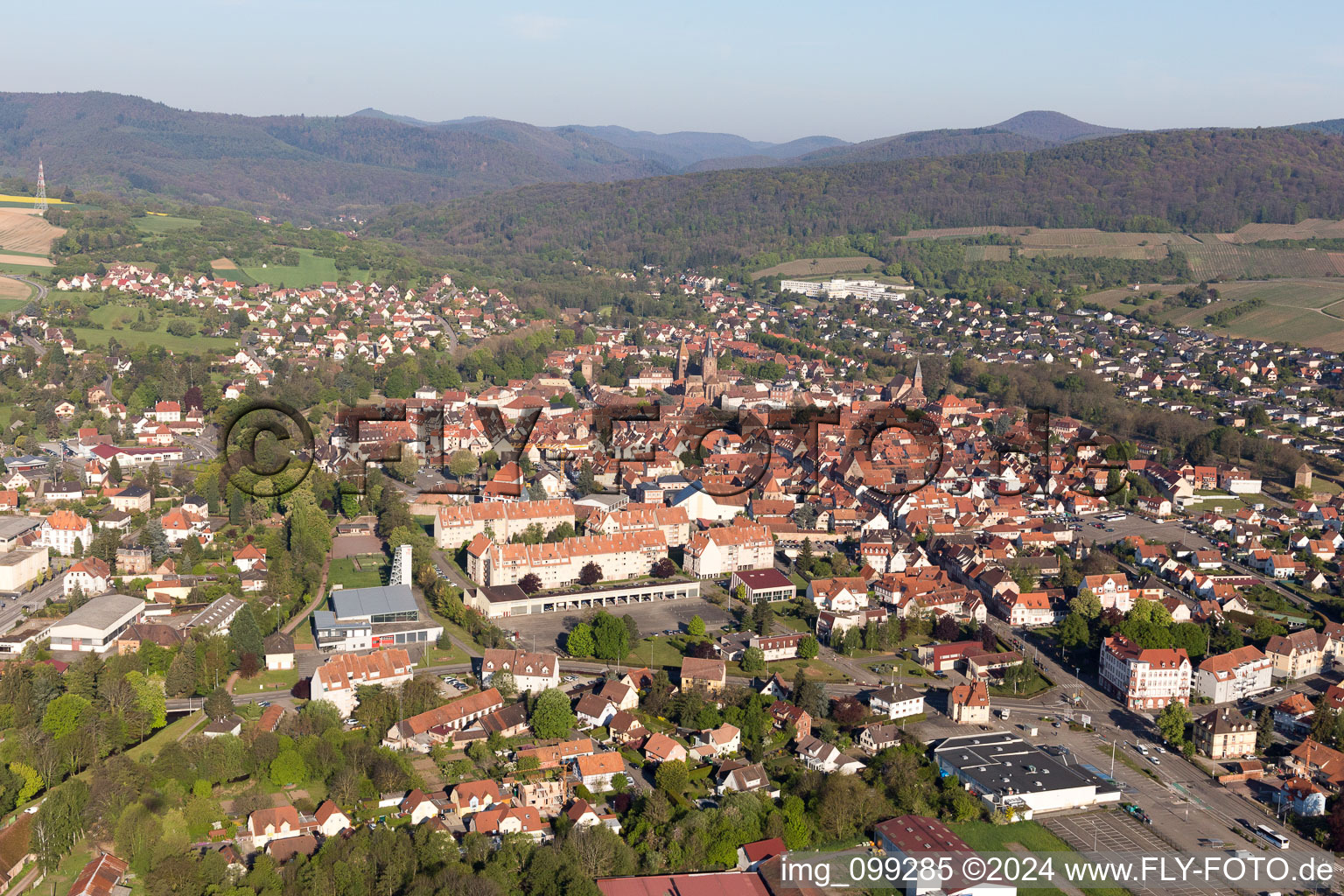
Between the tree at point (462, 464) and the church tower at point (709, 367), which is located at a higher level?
the church tower at point (709, 367)

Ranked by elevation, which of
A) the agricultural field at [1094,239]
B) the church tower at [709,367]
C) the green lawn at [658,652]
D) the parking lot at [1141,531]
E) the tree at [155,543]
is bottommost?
the green lawn at [658,652]

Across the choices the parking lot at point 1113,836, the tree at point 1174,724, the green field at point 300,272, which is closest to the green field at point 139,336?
the green field at point 300,272

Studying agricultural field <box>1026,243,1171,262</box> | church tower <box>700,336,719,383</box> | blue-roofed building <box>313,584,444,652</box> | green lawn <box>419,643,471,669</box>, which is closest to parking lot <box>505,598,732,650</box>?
green lawn <box>419,643,471,669</box>

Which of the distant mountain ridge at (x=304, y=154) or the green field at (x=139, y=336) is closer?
the green field at (x=139, y=336)

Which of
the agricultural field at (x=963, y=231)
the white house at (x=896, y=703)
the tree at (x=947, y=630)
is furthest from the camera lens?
the agricultural field at (x=963, y=231)

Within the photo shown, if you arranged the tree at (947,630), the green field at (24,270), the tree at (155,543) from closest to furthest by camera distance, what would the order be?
the tree at (947,630), the tree at (155,543), the green field at (24,270)

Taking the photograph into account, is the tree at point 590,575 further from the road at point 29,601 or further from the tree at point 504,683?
the road at point 29,601

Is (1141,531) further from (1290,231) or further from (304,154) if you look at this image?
(304,154)

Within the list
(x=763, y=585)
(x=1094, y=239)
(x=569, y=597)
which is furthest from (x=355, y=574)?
(x=1094, y=239)
